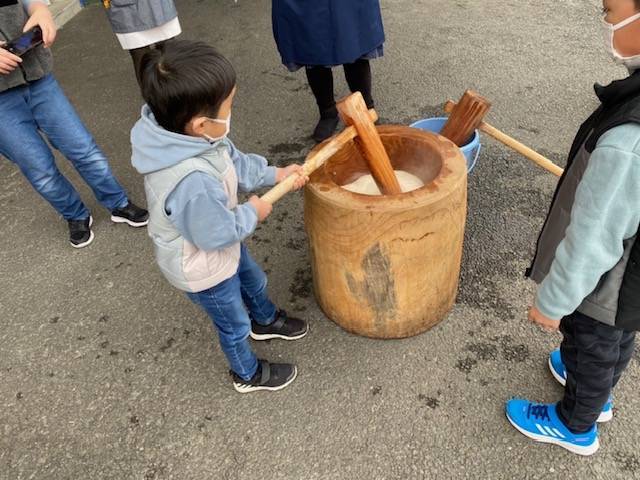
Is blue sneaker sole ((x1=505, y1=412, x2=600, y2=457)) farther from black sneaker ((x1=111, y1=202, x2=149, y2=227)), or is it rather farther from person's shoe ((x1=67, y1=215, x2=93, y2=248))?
person's shoe ((x1=67, y1=215, x2=93, y2=248))

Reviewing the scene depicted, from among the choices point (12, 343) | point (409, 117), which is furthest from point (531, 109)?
point (12, 343)

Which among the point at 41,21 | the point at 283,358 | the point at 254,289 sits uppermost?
the point at 41,21

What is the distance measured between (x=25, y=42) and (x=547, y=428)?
7.28 feet

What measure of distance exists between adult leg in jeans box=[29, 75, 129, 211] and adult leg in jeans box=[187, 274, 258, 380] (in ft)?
3.75

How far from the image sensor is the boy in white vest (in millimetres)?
1115

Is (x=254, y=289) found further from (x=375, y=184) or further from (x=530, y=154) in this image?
(x=530, y=154)

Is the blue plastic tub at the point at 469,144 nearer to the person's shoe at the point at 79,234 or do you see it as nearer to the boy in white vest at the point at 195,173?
the boy in white vest at the point at 195,173

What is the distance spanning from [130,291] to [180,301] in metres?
0.26

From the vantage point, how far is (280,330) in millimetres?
1912

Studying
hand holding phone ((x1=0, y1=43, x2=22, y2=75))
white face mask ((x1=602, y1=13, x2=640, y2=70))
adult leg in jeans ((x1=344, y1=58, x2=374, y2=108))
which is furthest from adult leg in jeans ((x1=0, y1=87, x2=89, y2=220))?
white face mask ((x1=602, y1=13, x2=640, y2=70))

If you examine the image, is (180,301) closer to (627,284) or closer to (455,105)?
(455,105)

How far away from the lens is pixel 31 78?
1.98 metres

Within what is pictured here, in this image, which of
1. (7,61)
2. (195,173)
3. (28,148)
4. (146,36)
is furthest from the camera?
(146,36)

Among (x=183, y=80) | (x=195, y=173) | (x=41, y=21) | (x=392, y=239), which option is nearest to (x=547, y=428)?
(x=392, y=239)
